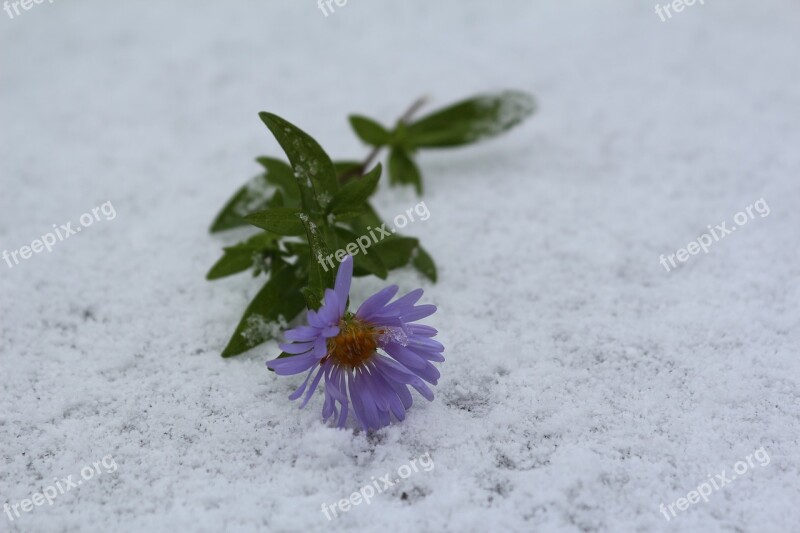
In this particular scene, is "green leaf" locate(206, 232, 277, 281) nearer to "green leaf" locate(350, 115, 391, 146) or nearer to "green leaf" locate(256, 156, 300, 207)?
"green leaf" locate(256, 156, 300, 207)

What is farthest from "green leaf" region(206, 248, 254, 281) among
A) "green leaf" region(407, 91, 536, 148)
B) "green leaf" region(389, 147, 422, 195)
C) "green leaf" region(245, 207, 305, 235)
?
"green leaf" region(407, 91, 536, 148)

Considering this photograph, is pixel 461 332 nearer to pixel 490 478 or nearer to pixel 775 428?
pixel 490 478

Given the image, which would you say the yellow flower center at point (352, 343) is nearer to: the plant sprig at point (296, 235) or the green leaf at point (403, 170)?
the plant sprig at point (296, 235)

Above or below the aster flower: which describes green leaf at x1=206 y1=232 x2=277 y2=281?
above

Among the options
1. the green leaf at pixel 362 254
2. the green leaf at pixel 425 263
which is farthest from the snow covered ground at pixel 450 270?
the green leaf at pixel 362 254

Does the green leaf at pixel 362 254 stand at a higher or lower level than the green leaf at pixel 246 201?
lower

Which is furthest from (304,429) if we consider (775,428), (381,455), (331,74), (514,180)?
(331,74)
